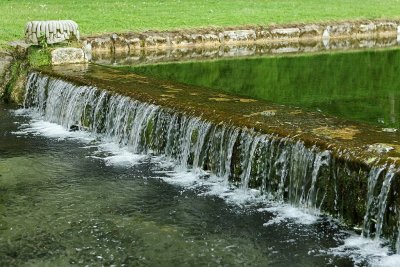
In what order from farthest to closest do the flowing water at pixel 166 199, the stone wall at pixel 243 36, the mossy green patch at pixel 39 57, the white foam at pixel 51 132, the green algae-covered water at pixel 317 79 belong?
the stone wall at pixel 243 36, the mossy green patch at pixel 39 57, the green algae-covered water at pixel 317 79, the white foam at pixel 51 132, the flowing water at pixel 166 199

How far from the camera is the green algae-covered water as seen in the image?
565 inches

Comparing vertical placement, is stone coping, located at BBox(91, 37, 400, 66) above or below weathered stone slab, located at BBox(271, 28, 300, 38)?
below

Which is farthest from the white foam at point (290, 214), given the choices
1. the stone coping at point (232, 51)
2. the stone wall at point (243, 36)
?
the stone wall at point (243, 36)

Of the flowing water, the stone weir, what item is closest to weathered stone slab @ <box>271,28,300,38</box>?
the stone weir

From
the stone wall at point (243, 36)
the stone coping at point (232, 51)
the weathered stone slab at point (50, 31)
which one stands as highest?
the weathered stone slab at point (50, 31)

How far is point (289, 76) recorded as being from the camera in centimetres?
1831

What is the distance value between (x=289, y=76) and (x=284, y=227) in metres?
10.7

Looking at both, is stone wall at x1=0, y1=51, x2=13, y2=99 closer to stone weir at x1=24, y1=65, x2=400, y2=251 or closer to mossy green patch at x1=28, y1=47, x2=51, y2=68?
mossy green patch at x1=28, y1=47, x2=51, y2=68

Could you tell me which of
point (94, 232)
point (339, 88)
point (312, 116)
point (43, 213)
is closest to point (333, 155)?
point (312, 116)

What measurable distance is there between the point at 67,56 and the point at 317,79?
614 cm

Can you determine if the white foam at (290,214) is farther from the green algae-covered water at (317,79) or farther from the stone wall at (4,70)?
the stone wall at (4,70)

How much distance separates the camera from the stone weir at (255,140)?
24.9 ft

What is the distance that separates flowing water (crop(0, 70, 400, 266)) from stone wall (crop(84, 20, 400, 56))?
10465mm

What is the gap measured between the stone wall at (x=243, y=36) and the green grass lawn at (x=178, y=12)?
0.78 meters
